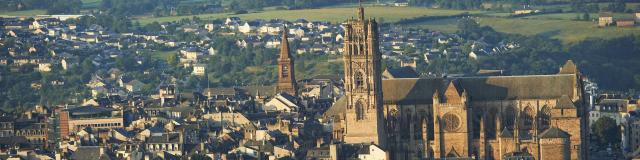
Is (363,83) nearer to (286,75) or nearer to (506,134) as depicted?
(506,134)

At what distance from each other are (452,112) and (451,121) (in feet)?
1.64

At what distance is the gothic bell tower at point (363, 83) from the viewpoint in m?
142

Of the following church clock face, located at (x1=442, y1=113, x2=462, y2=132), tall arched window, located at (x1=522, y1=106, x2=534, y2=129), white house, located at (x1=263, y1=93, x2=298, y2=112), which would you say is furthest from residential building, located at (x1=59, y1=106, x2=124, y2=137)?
tall arched window, located at (x1=522, y1=106, x2=534, y2=129)

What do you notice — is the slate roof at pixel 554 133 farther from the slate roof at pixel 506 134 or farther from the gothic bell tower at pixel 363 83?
the gothic bell tower at pixel 363 83

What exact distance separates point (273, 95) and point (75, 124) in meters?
23.5

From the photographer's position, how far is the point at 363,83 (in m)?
143

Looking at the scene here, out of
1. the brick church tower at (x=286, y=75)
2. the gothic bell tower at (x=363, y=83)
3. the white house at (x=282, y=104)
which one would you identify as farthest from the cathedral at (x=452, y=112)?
the brick church tower at (x=286, y=75)

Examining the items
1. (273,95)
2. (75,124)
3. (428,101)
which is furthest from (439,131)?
(273,95)

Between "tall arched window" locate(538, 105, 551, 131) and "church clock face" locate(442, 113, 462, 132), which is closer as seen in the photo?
"tall arched window" locate(538, 105, 551, 131)

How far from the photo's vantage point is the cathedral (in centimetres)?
14175

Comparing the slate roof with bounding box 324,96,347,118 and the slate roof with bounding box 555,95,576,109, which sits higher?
the slate roof with bounding box 555,95,576,109

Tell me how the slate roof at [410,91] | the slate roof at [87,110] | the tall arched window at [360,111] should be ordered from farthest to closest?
1. the slate roof at [87,110]
2. the slate roof at [410,91]
3. the tall arched window at [360,111]

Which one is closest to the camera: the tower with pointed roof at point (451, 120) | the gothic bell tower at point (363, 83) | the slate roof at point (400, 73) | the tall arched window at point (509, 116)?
the gothic bell tower at point (363, 83)

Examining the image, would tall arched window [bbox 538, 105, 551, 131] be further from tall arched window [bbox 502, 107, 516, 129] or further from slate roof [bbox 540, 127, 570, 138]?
slate roof [bbox 540, 127, 570, 138]
